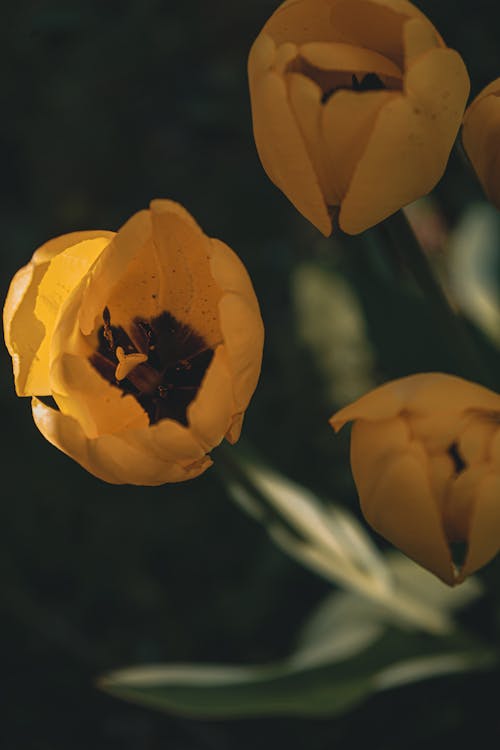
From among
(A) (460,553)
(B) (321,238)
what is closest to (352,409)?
Answer: (A) (460,553)

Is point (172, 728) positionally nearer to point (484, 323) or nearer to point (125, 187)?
point (484, 323)

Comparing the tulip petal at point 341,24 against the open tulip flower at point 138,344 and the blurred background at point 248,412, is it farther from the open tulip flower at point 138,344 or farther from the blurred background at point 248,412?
the blurred background at point 248,412

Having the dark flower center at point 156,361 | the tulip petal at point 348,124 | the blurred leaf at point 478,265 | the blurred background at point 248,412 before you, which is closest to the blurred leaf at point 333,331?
the blurred background at point 248,412

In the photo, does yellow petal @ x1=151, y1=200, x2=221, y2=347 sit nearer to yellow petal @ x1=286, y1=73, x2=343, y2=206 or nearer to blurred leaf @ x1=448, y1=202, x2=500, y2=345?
yellow petal @ x1=286, y1=73, x2=343, y2=206

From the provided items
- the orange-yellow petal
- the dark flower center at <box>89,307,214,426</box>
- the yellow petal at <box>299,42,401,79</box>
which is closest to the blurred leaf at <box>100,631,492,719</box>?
the dark flower center at <box>89,307,214,426</box>

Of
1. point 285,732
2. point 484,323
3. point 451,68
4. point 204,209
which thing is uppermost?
point 451,68

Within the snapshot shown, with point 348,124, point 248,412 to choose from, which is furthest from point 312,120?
point 248,412
